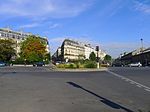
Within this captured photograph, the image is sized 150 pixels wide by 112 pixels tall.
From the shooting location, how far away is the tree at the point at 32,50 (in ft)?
424

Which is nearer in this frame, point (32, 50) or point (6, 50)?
point (6, 50)

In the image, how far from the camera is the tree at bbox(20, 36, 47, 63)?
129375mm

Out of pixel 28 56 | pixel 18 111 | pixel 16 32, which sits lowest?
pixel 18 111

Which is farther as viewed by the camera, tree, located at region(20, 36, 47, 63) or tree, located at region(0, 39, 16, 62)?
tree, located at region(0, 39, 16, 62)

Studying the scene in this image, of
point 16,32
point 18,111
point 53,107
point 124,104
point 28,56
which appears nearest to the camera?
point 18,111

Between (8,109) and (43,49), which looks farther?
(43,49)

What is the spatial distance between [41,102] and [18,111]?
246cm

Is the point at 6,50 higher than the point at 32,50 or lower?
lower

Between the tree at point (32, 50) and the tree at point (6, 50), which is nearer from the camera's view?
the tree at point (32, 50)

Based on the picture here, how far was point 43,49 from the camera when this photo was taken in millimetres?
142250

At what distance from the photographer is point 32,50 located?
135625 millimetres

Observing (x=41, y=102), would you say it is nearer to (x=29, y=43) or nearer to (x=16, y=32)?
(x=29, y=43)

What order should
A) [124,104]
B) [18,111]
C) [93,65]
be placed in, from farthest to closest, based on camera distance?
[93,65]
[124,104]
[18,111]

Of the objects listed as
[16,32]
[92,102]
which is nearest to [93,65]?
[92,102]
